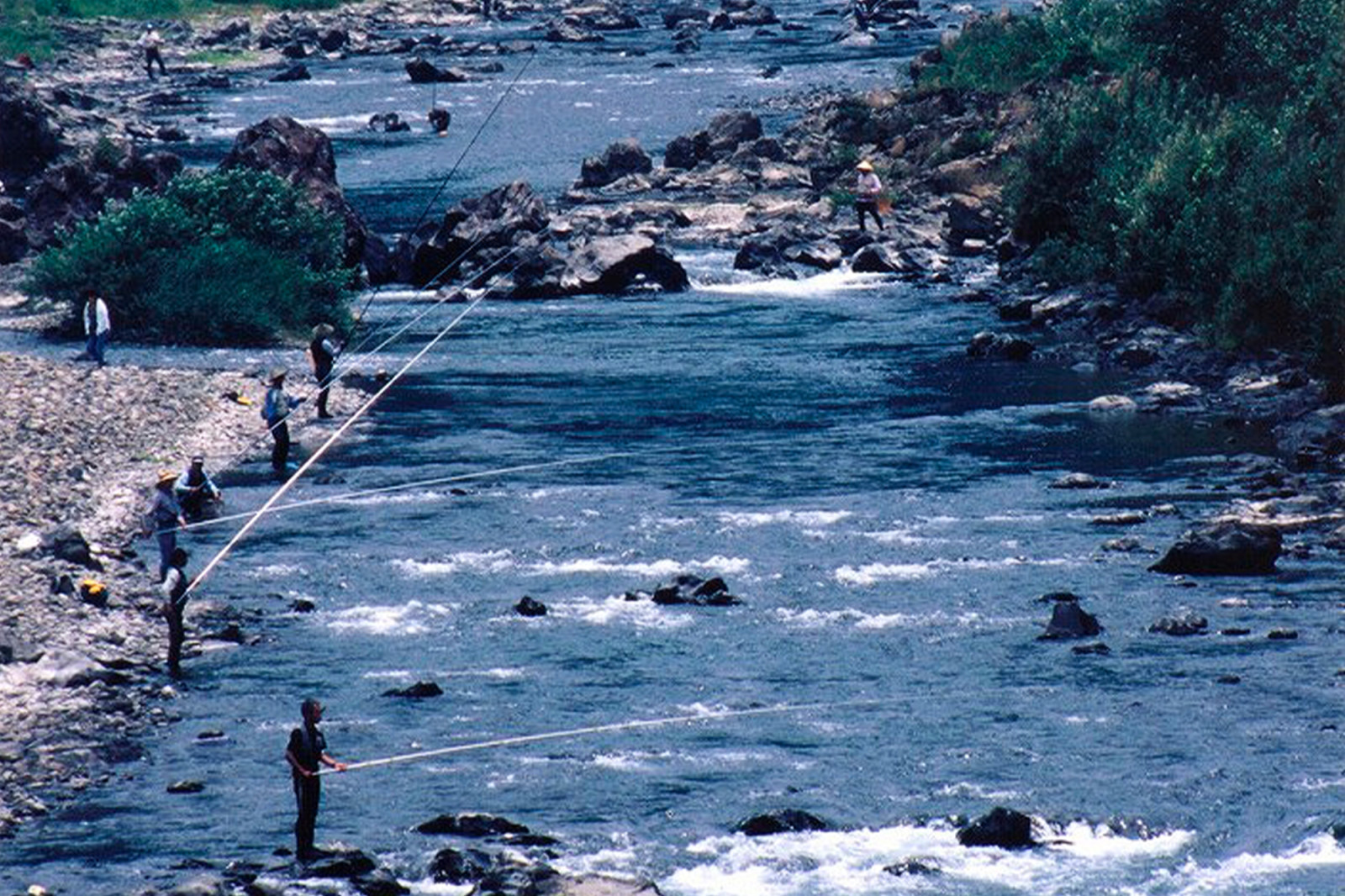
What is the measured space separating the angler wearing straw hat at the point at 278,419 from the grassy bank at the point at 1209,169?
17.9 m

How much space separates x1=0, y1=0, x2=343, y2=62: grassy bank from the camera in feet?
344

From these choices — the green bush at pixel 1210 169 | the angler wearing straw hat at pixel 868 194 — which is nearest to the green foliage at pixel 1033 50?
the green bush at pixel 1210 169

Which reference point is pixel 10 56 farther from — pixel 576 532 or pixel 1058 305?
pixel 576 532

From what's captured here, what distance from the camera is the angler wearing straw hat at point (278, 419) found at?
126 feet

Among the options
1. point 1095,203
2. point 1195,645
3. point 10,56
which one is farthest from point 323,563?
point 10,56

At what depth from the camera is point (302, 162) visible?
6109 cm

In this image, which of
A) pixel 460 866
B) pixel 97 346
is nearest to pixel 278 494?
pixel 460 866

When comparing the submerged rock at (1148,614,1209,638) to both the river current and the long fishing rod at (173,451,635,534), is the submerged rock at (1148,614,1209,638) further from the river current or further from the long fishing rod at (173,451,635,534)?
the long fishing rod at (173,451,635,534)

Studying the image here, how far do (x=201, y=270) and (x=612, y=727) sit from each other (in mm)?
Result: 26262

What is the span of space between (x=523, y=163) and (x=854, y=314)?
83.9ft

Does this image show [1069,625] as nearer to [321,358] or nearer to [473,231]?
[321,358]

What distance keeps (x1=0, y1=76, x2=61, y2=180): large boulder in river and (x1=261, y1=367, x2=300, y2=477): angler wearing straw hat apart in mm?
33951

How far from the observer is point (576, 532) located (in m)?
Answer: 35.3

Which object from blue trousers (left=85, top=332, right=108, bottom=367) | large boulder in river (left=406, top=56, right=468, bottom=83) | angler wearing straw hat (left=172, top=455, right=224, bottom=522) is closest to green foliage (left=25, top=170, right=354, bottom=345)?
blue trousers (left=85, top=332, right=108, bottom=367)
